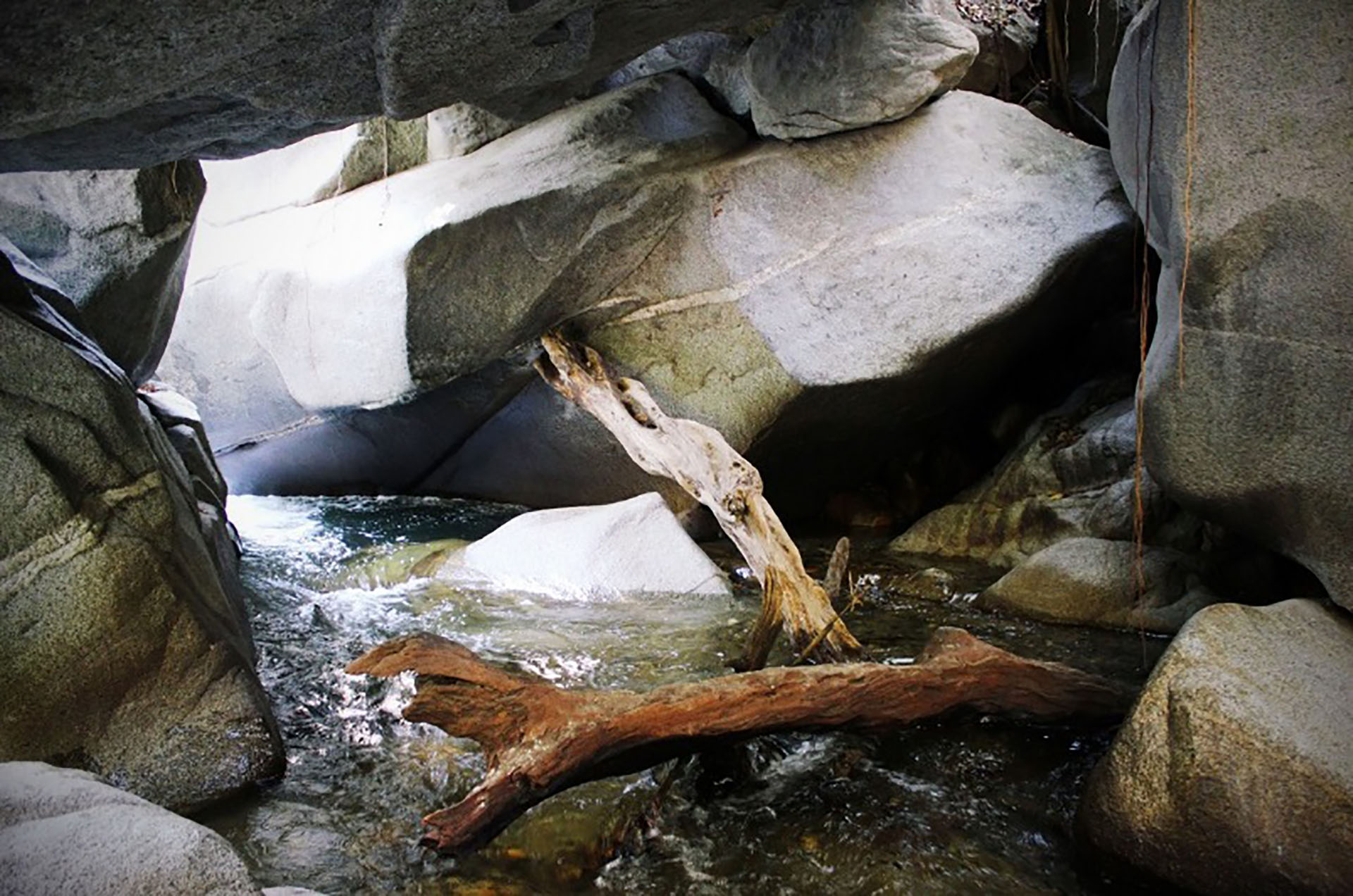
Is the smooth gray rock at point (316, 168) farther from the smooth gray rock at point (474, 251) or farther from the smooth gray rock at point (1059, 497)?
the smooth gray rock at point (1059, 497)

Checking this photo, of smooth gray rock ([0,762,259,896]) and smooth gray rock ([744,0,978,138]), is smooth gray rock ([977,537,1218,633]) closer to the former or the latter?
smooth gray rock ([744,0,978,138])

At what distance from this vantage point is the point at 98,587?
3.87 meters

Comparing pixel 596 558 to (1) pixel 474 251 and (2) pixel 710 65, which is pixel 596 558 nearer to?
(1) pixel 474 251

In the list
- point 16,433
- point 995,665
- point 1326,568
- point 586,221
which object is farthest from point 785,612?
point 586,221

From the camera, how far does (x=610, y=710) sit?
349cm

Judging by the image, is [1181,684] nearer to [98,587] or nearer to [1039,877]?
[1039,877]

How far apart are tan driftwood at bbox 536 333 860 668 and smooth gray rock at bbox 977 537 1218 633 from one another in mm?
1339

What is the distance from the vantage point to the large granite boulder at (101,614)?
3.75 meters

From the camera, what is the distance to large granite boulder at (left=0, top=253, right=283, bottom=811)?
3.75 metres

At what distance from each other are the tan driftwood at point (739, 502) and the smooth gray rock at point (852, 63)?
8.20 feet

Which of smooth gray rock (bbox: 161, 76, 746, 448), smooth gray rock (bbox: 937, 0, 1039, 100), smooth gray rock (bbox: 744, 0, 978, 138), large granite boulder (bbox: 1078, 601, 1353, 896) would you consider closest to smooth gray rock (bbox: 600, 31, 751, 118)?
smooth gray rock (bbox: 161, 76, 746, 448)

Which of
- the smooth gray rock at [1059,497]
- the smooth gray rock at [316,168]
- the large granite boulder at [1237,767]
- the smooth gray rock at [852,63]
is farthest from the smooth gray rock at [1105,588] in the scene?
the smooth gray rock at [316,168]

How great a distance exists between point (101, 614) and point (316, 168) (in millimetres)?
7157

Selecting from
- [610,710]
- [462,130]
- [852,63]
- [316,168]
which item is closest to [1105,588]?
[610,710]
